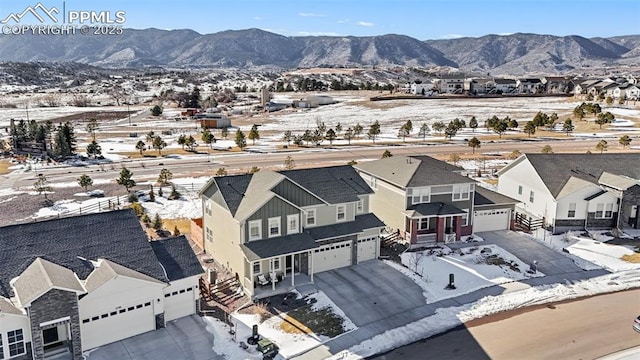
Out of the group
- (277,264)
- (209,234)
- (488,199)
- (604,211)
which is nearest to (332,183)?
(277,264)

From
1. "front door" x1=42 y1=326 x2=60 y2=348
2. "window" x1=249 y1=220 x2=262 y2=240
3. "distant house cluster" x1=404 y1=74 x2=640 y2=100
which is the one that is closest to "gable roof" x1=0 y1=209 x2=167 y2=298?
"front door" x1=42 y1=326 x2=60 y2=348

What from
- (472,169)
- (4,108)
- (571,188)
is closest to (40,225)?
(571,188)

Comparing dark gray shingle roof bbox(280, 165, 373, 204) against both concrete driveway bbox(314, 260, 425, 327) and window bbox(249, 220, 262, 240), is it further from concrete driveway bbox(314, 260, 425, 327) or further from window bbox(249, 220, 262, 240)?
window bbox(249, 220, 262, 240)

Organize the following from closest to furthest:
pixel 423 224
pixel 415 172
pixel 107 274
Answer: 1. pixel 107 274
2. pixel 423 224
3. pixel 415 172

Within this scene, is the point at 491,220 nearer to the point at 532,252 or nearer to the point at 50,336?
the point at 532,252

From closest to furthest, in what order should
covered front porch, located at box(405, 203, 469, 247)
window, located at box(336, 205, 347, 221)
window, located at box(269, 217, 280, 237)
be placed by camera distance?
1. window, located at box(269, 217, 280, 237)
2. window, located at box(336, 205, 347, 221)
3. covered front porch, located at box(405, 203, 469, 247)

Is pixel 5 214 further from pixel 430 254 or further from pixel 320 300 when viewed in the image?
pixel 430 254
